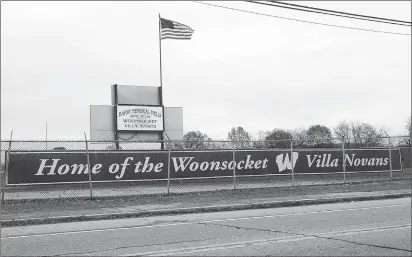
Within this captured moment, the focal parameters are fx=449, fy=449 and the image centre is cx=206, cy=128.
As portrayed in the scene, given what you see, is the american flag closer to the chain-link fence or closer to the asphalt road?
the chain-link fence

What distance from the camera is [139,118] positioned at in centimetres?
2547

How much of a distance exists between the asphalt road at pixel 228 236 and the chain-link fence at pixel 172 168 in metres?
5.07

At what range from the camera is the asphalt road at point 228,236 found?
6.81m

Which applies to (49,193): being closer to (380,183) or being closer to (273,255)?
(273,255)

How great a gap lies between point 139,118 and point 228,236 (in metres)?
18.1

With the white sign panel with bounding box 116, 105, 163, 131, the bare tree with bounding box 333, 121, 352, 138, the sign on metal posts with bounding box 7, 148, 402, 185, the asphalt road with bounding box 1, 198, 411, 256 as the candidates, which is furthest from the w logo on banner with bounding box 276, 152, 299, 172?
the bare tree with bounding box 333, 121, 352, 138

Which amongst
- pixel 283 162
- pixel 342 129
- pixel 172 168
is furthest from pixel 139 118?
pixel 342 129

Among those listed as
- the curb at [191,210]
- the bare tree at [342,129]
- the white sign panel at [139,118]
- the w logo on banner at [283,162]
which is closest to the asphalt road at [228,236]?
the curb at [191,210]

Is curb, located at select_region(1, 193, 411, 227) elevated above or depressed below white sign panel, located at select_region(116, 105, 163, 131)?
below

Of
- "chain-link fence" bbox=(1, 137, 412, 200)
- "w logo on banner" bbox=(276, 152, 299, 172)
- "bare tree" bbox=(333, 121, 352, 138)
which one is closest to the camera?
"chain-link fence" bbox=(1, 137, 412, 200)

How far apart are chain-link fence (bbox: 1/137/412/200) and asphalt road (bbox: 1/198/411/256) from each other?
16.6 feet

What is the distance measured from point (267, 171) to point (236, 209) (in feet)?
21.3

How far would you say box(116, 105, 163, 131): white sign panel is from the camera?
82.2ft

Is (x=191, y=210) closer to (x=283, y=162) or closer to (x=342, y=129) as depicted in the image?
(x=283, y=162)
